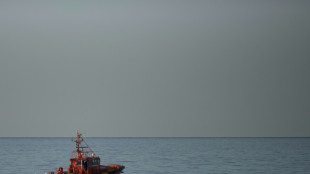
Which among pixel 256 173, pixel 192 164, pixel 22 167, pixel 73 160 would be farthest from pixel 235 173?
pixel 22 167

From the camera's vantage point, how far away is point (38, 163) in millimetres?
151375

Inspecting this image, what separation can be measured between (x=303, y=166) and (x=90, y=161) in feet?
222

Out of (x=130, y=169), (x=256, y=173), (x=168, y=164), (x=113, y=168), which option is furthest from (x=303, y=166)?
(x=113, y=168)

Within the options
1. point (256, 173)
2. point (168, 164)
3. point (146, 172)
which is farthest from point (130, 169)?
point (256, 173)

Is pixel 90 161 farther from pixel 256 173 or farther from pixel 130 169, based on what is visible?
pixel 256 173

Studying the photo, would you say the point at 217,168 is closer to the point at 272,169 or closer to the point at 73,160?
the point at 272,169

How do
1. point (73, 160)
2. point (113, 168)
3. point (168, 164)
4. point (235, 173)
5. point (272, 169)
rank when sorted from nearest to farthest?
1. point (73, 160)
2. point (113, 168)
3. point (235, 173)
4. point (272, 169)
5. point (168, 164)

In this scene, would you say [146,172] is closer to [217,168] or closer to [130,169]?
[130,169]

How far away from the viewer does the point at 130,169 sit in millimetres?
129750

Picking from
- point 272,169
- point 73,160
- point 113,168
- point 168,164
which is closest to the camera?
point 73,160

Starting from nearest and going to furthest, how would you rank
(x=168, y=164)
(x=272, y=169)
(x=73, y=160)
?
(x=73, y=160) < (x=272, y=169) < (x=168, y=164)

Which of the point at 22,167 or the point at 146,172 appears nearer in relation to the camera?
the point at 146,172

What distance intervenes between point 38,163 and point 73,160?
62271mm

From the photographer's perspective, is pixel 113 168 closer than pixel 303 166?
Yes
